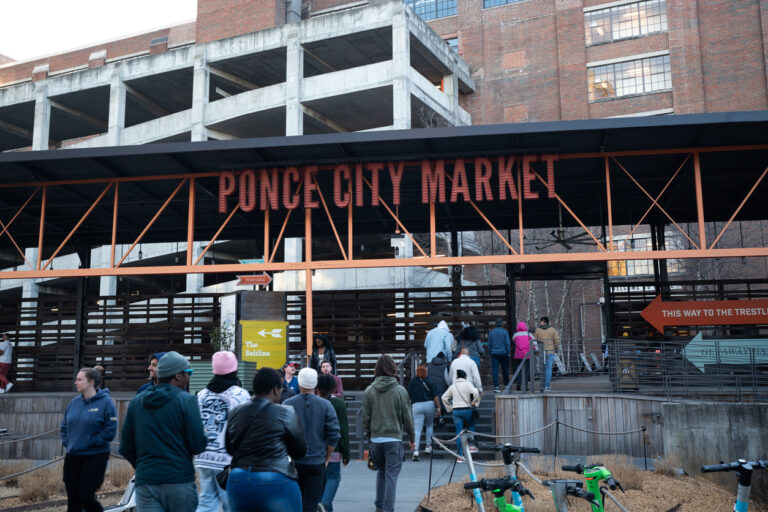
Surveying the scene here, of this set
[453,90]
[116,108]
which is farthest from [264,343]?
[453,90]

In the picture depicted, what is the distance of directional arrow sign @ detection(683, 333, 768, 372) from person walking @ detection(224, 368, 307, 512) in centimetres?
1370

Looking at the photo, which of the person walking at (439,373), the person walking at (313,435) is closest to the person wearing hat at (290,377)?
the person walking at (439,373)

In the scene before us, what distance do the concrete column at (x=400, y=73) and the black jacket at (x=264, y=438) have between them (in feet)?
99.2

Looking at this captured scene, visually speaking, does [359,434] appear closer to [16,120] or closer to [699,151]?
[699,151]

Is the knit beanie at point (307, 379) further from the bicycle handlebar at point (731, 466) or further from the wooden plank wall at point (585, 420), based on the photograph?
the wooden plank wall at point (585, 420)

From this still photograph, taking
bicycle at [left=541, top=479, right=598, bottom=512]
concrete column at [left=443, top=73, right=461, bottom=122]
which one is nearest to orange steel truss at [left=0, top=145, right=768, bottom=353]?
bicycle at [left=541, top=479, right=598, bottom=512]

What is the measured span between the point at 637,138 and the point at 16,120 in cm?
4212

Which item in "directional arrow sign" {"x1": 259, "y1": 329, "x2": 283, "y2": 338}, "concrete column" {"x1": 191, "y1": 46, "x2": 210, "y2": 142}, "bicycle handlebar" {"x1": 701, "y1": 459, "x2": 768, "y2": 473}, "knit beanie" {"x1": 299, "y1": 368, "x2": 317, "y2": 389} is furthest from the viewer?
"concrete column" {"x1": 191, "y1": 46, "x2": 210, "y2": 142}

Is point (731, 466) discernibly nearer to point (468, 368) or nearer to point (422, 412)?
point (468, 368)

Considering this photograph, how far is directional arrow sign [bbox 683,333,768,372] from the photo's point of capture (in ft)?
57.7

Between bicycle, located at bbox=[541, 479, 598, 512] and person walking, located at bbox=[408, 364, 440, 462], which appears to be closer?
bicycle, located at bbox=[541, 479, 598, 512]

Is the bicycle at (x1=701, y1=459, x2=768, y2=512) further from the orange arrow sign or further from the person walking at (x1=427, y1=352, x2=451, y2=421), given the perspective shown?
the orange arrow sign

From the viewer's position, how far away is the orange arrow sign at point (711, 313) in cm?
1955

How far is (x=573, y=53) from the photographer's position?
47.7 meters
